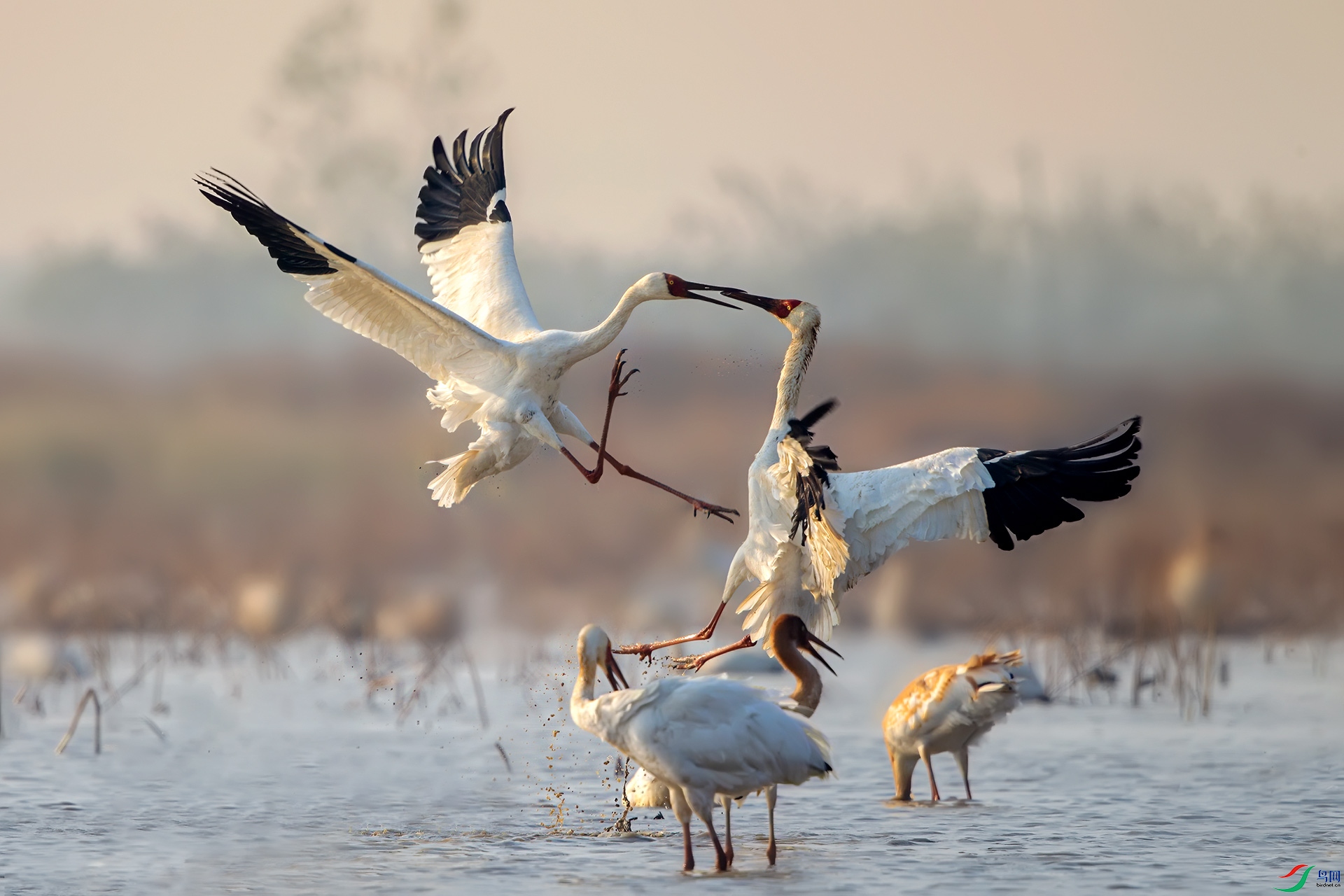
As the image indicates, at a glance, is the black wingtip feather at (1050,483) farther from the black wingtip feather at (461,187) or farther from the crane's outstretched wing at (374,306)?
the black wingtip feather at (461,187)

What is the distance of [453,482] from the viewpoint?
996 centimetres

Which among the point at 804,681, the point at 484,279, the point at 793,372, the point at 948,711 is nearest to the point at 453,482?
the point at 484,279

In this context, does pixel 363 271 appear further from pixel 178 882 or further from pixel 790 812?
pixel 790 812

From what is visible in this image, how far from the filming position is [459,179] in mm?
11789

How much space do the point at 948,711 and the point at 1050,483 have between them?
194 cm

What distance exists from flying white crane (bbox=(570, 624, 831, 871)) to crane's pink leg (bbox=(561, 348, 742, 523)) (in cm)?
194

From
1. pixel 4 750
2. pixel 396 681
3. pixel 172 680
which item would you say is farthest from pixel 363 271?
pixel 172 680

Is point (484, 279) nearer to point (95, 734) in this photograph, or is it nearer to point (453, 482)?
point (453, 482)

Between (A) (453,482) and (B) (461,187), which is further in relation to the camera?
(B) (461,187)

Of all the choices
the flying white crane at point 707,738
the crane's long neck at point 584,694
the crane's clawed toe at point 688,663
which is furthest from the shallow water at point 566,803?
the crane's clawed toe at point 688,663

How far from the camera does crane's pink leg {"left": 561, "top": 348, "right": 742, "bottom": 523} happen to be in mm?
9352

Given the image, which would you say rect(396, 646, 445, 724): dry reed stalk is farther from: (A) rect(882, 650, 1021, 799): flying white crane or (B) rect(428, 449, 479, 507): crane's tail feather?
(A) rect(882, 650, 1021, 799): flying white crane

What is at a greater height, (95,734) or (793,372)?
(793,372)

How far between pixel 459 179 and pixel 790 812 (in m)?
5.39
